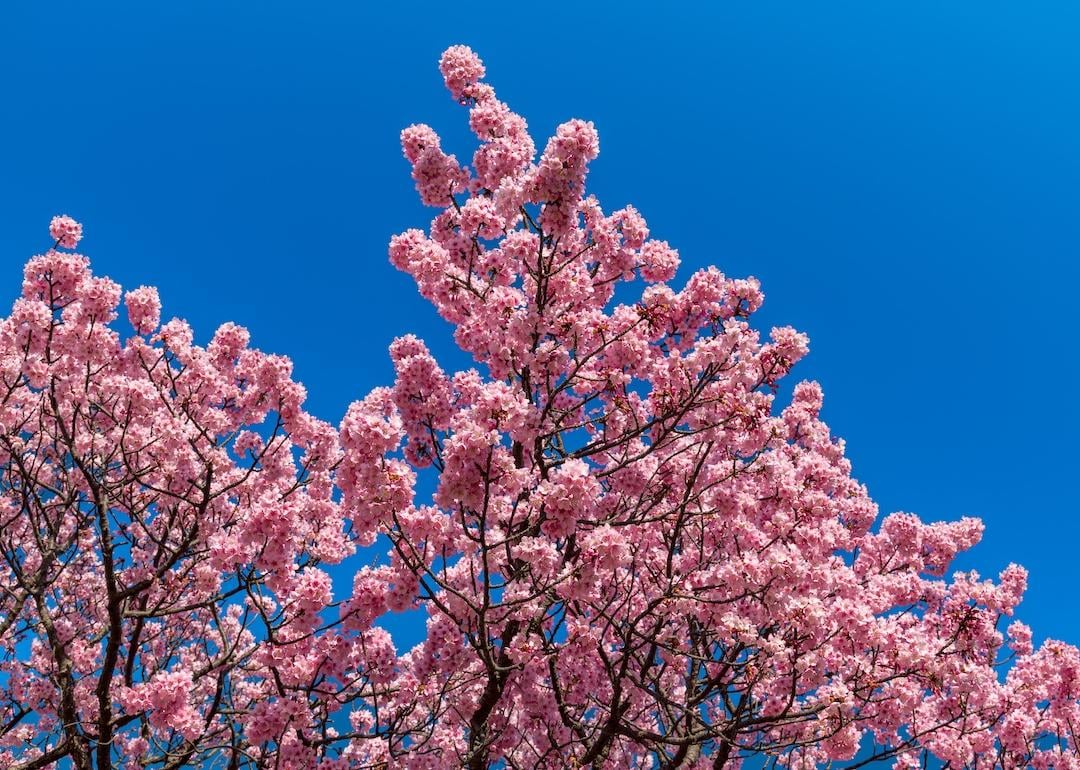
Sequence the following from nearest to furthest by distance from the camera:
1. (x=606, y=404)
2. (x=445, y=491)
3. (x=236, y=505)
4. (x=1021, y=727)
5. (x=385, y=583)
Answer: (x=445, y=491) < (x=385, y=583) < (x=606, y=404) < (x=236, y=505) < (x=1021, y=727)

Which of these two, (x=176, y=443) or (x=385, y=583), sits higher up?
(x=176, y=443)

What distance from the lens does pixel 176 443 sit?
10.8 m

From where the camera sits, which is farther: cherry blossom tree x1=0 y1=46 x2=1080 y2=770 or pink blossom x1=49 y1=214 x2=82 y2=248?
pink blossom x1=49 y1=214 x2=82 y2=248

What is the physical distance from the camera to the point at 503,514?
8898 mm

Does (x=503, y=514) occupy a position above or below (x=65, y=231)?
below

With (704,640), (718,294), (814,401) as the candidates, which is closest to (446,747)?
(704,640)

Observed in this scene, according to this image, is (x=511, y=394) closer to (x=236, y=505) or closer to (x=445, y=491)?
(x=445, y=491)

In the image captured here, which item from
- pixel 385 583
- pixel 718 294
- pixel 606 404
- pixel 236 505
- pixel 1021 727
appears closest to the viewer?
pixel 385 583

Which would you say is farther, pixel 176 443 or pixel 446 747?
pixel 446 747

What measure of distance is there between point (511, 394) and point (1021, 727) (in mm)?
13565

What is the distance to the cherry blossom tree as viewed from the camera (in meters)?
8.66

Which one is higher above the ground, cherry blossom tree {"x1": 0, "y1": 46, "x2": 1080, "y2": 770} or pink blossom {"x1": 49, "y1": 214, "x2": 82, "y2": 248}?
pink blossom {"x1": 49, "y1": 214, "x2": 82, "y2": 248}

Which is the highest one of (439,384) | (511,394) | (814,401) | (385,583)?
(814,401)

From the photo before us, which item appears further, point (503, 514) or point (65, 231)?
point (65, 231)
